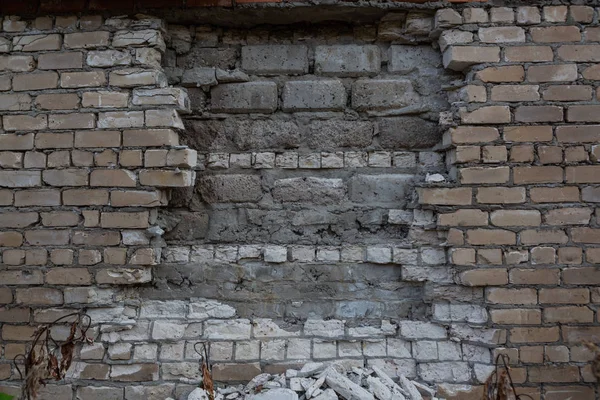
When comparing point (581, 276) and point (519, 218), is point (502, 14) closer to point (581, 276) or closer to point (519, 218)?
point (519, 218)

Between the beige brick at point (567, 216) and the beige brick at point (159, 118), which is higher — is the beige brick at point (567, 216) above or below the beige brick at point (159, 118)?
below

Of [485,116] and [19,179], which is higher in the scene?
[485,116]

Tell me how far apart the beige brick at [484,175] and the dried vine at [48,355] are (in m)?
2.15

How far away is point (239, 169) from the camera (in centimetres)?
282

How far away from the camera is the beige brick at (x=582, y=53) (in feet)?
8.39

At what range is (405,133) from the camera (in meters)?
2.81

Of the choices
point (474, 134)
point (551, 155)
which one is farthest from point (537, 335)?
point (474, 134)

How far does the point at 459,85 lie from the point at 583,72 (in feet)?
2.09

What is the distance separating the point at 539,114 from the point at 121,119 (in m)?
2.24

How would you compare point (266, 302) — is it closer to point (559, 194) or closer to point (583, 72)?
point (559, 194)

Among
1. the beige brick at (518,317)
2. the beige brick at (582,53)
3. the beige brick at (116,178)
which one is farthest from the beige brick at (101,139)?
the beige brick at (582,53)

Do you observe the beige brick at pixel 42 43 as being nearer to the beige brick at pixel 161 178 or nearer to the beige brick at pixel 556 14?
the beige brick at pixel 161 178

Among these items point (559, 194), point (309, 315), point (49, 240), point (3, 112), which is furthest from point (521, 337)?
point (3, 112)

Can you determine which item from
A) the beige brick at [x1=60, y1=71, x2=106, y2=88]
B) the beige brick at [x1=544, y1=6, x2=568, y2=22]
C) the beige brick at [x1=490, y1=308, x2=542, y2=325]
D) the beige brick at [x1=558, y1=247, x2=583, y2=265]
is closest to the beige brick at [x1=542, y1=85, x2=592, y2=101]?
the beige brick at [x1=544, y1=6, x2=568, y2=22]
